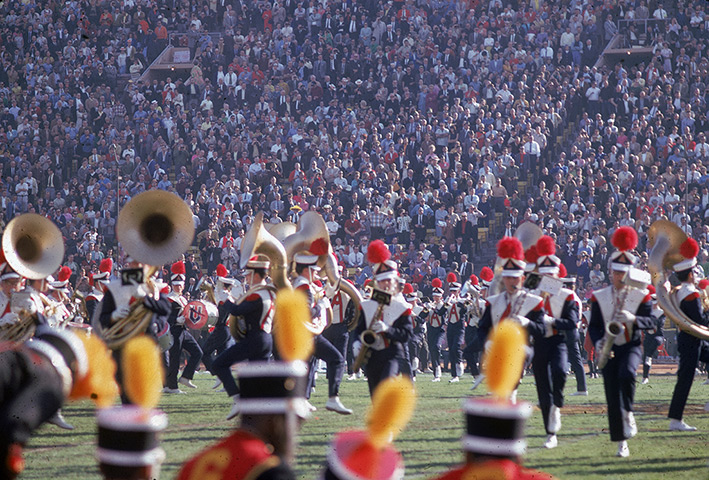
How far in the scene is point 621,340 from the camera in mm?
9516

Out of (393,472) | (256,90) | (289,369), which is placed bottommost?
(393,472)

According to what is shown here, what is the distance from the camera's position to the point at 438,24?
33812 mm

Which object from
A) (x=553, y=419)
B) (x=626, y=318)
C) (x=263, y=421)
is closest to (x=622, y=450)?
(x=553, y=419)

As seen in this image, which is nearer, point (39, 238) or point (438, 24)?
point (39, 238)

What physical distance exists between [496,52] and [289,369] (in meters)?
28.6

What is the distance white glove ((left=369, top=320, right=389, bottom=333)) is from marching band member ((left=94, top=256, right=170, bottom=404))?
245cm

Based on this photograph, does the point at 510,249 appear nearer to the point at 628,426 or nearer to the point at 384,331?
the point at 384,331

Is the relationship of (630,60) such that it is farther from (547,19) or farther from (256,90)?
(256,90)

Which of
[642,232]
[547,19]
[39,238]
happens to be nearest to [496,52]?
[547,19]

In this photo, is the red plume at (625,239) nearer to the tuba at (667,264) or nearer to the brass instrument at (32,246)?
the tuba at (667,264)

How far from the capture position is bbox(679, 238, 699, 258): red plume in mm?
11078

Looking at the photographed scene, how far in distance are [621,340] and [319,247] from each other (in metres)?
4.76

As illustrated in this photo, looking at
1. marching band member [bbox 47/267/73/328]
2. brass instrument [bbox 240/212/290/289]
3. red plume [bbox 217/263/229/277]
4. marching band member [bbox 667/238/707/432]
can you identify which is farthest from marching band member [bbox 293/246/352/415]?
red plume [bbox 217/263/229/277]

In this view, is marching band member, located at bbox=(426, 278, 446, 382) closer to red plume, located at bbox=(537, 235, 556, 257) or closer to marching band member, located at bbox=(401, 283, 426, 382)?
marching band member, located at bbox=(401, 283, 426, 382)
